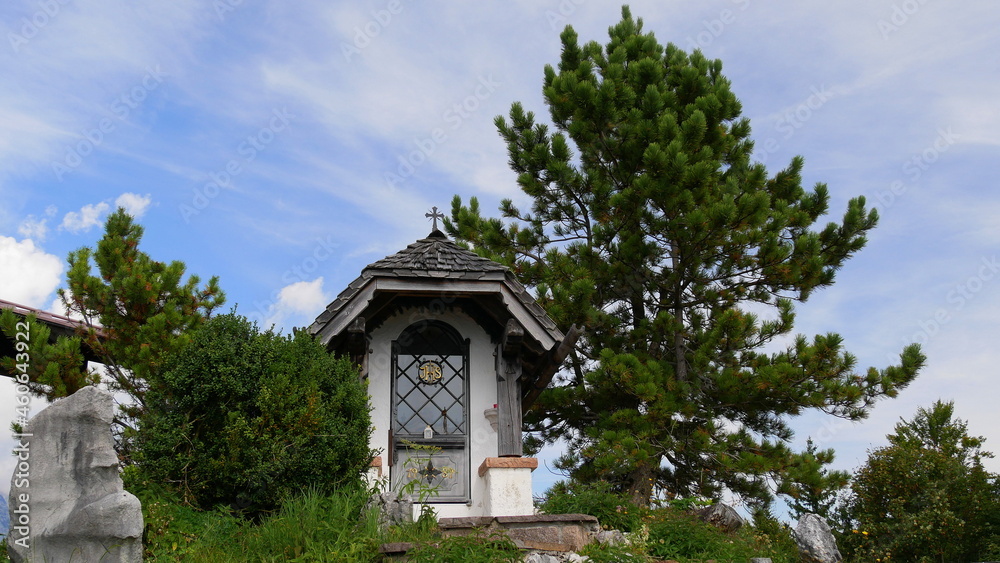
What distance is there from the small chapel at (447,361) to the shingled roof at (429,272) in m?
0.01

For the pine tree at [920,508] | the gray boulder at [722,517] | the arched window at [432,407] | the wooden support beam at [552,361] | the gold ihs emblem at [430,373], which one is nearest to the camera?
the wooden support beam at [552,361]

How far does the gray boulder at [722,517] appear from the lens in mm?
10438

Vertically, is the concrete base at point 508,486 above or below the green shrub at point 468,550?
above

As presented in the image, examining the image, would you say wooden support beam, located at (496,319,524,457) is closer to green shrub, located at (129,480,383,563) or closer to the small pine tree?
green shrub, located at (129,480,383,563)

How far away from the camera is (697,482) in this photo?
15328mm

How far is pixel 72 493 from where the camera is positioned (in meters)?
6.64

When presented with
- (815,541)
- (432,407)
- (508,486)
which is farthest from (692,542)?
(815,541)

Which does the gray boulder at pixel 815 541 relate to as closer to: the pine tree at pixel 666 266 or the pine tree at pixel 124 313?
the pine tree at pixel 666 266

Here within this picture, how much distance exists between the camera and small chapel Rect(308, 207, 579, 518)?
935cm

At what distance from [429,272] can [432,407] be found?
1.76m

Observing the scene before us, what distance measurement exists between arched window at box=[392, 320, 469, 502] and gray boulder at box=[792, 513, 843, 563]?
5078 mm

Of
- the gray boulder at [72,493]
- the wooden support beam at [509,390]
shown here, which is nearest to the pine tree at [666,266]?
the wooden support beam at [509,390]

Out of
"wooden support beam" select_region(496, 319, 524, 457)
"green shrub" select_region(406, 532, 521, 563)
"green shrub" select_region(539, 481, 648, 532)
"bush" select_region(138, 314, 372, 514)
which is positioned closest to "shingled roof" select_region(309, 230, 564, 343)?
"wooden support beam" select_region(496, 319, 524, 457)

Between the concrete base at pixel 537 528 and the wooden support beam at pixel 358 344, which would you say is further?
the wooden support beam at pixel 358 344
